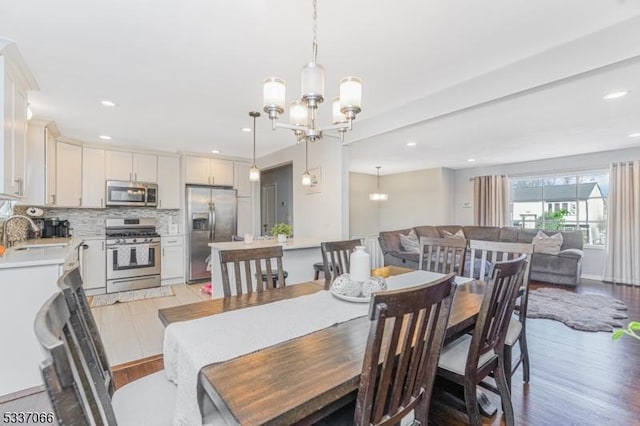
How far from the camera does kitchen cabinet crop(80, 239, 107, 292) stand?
4.52 m

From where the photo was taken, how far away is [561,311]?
3.74 metres

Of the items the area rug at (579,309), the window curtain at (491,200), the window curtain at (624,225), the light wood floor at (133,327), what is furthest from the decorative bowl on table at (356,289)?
the window curtain at (491,200)

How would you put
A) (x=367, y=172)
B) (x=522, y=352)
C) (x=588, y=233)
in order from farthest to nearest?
(x=367, y=172), (x=588, y=233), (x=522, y=352)

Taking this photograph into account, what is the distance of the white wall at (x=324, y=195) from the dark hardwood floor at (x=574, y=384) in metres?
2.42

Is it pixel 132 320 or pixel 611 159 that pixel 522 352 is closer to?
pixel 132 320

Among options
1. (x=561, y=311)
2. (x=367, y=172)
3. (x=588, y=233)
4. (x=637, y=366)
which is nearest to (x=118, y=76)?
(x=637, y=366)

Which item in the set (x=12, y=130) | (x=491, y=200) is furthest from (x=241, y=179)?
(x=491, y=200)

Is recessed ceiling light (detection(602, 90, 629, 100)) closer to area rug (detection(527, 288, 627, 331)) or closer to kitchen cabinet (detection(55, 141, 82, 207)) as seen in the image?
area rug (detection(527, 288, 627, 331))

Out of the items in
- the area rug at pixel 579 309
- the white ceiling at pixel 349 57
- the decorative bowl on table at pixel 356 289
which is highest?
the white ceiling at pixel 349 57

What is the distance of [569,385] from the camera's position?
218 centimetres

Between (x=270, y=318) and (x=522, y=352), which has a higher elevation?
(x=270, y=318)

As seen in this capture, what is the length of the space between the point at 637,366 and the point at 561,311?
1.34 m

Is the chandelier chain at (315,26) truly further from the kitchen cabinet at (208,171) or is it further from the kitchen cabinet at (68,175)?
the kitchen cabinet at (68,175)

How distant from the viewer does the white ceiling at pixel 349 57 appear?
176cm
